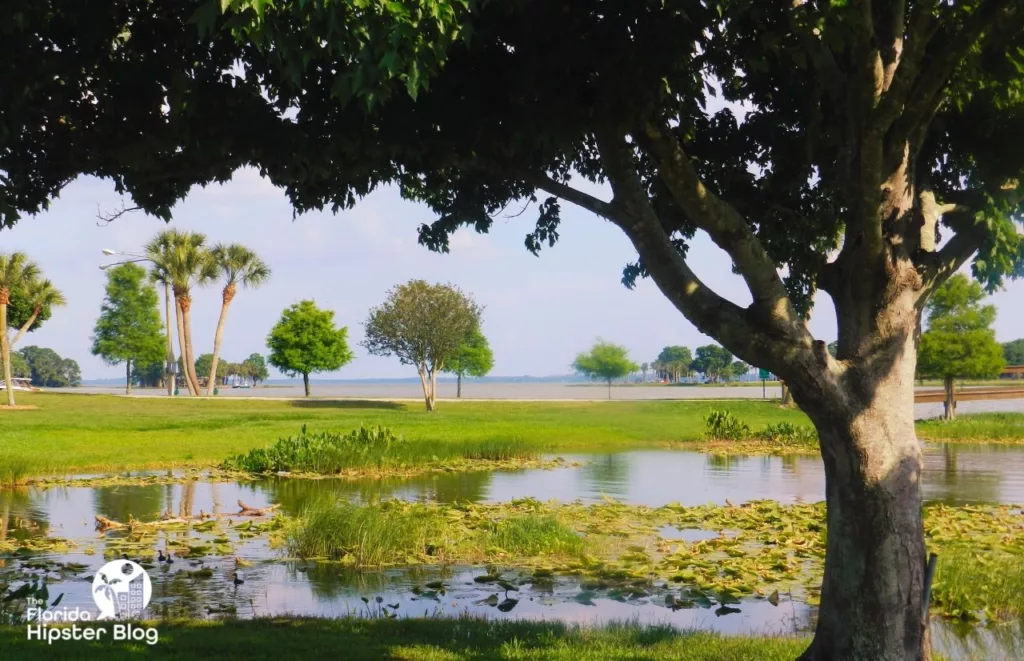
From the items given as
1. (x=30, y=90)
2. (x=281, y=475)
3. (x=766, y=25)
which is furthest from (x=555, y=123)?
(x=281, y=475)

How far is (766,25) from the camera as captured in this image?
864cm

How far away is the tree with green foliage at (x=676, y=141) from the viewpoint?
7559 mm

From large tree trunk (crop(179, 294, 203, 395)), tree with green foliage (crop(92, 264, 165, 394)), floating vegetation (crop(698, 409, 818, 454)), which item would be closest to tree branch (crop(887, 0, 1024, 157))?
floating vegetation (crop(698, 409, 818, 454))

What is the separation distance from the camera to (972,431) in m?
42.8

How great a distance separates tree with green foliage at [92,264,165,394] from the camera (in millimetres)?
86375

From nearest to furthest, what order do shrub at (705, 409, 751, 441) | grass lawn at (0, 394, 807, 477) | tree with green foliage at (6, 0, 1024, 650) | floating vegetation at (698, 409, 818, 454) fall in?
tree with green foliage at (6, 0, 1024, 650)
grass lawn at (0, 394, 807, 477)
floating vegetation at (698, 409, 818, 454)
shrub at (705, 409, 751, 441)

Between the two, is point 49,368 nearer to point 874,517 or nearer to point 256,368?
point 256,368

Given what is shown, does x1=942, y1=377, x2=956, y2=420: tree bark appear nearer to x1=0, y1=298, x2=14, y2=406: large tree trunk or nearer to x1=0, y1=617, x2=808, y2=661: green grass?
x1=0, y1=617, x2=808, y2=661: green grass

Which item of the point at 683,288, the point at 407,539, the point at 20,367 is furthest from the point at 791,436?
the point at 20,367

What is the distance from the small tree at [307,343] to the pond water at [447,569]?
56.4m

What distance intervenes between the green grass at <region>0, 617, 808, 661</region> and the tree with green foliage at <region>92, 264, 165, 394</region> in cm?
8201

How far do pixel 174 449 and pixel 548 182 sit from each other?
83.6ft

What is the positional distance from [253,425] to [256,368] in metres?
155

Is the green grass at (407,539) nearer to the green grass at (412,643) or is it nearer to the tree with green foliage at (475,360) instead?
the green grass at (412,643)
